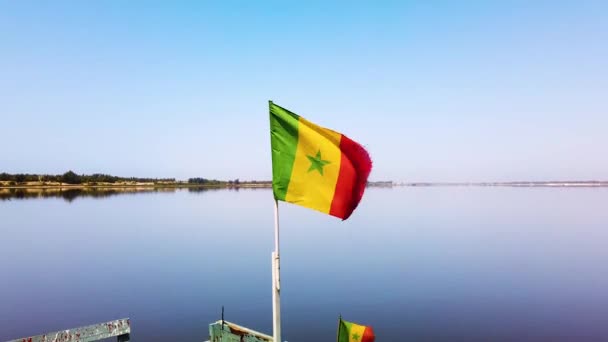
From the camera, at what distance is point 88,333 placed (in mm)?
13344

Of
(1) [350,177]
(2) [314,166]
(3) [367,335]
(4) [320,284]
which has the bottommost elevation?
(4) [320,284]

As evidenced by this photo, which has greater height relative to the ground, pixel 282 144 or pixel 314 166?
pixel 282 144

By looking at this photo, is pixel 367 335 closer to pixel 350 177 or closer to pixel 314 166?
pixel 350 177

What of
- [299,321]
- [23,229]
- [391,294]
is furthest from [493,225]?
[23,229]

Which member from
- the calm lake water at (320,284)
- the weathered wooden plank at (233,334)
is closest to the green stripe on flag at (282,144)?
the weathered wooden plank at (233,334)

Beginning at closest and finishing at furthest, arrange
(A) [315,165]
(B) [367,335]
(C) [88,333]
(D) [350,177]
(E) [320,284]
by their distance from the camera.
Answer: (D) [350,177]
(A) [315,165]
(B) [367,335]
(C) [88,333]
(E) [320,284]

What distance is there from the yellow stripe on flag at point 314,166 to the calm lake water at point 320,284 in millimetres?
13708

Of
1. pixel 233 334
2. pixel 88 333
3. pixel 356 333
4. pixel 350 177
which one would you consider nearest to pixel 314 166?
pixel 350 177

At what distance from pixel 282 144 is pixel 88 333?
948 centimetres

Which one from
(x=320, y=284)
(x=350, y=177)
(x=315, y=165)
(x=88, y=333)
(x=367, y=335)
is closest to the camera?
(x=350, y=177)

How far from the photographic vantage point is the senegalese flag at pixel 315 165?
9289mm

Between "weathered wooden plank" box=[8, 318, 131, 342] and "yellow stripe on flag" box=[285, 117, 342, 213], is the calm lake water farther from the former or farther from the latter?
"yellow stripe on flag" box=[285, 117, 342, 213]

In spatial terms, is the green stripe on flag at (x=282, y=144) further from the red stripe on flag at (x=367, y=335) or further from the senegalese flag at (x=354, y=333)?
the red stripe on flag at (x=367, y=335)

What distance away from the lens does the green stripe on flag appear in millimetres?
9453
